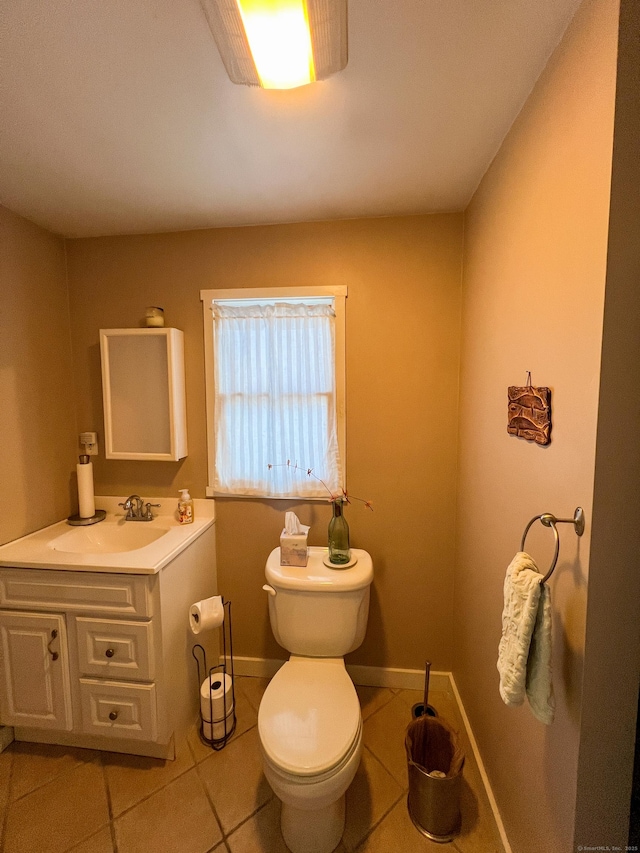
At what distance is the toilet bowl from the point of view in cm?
104

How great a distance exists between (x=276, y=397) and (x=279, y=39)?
124cm

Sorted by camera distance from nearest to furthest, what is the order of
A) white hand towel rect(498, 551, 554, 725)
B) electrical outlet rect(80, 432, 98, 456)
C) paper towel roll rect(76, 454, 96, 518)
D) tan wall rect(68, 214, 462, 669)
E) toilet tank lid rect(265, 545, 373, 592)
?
1. white hand towel rect(498, 551, 554, 725)
2. toilet tank lid rect(265, 545, 373, 592)
3. tan wall rect(68, 214, 462, 669)
4. paper towel roll rect(76, 454, 96, 518)
5. electrical outlet rect(80, 432, 98, 456)

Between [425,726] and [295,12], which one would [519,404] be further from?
[425,726]

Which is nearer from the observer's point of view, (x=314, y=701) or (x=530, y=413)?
(x=530, y=413)

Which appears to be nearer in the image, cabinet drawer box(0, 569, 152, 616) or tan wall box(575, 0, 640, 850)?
tan wall box(575, 0, 640, 850)

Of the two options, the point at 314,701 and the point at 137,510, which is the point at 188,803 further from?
the point at 137,510

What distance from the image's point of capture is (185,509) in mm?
1801

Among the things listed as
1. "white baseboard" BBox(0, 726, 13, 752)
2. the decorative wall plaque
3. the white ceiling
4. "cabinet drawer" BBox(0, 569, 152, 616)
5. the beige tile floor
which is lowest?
the beige tile floor

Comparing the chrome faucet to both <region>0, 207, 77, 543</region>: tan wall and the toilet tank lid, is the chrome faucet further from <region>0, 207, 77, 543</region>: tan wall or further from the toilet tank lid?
the toilet tank lid

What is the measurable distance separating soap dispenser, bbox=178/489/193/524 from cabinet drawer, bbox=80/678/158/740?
692 mm

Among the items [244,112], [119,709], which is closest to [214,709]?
[119,709]

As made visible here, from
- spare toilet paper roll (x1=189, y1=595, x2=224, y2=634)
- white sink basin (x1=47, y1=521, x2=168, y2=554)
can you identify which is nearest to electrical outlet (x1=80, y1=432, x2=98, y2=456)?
white sink basin (x1=47, y1=521, x2=168, y2=554)

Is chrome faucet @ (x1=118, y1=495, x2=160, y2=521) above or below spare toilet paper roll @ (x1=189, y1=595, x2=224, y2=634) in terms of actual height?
above

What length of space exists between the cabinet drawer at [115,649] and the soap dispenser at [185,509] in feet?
1.70
